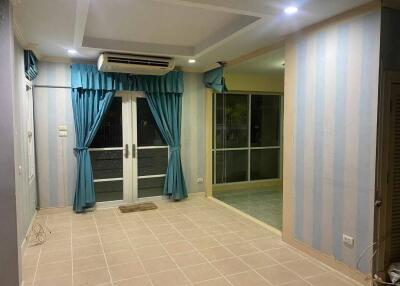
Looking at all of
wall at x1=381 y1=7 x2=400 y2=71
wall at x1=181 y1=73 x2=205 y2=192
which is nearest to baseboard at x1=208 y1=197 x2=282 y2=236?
wall at x1=181 y1=73 x2=205 y2=192

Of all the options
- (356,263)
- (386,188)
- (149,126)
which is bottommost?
(356,263)

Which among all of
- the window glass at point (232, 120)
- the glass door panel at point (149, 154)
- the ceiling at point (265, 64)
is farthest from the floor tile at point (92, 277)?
the window glass at point (232, 120)

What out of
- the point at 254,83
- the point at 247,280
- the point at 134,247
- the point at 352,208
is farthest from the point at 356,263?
the point at 254,83

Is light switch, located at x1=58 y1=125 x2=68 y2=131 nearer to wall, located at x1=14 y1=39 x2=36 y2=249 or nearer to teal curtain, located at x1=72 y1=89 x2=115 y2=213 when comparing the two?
Answer: teal curtain, located at x1=72 y1=89 x2=115 y2=213

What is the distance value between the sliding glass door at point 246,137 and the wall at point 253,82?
0.76ft

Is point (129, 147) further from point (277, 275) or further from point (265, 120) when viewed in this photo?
point (277, 275)

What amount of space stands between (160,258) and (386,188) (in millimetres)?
2271

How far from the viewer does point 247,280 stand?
2.74 m

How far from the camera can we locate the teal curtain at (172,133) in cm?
532

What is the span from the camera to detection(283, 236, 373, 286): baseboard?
262 centimetres

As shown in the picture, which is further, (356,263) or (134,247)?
(134,247)

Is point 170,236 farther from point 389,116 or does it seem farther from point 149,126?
point 389,116

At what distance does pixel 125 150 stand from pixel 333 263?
3.61 meters

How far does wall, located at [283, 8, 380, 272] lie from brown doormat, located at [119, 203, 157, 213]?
93.9 inches
